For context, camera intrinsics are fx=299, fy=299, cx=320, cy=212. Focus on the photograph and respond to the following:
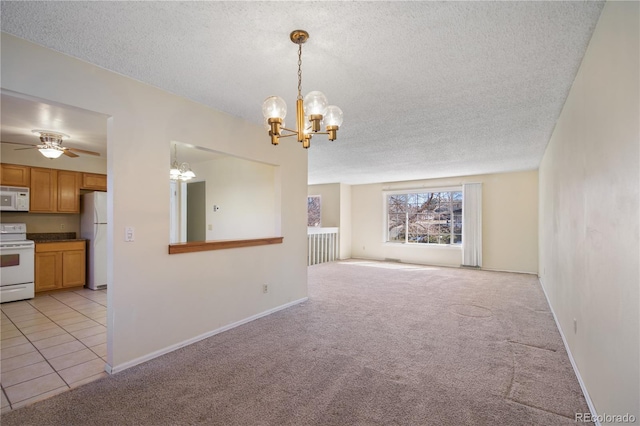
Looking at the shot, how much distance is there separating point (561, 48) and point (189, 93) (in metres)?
2.99

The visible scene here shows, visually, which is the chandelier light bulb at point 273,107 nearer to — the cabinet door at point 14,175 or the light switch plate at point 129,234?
the light switch plate at point 129,234

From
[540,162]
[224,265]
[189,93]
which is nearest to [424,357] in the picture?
[224,265]

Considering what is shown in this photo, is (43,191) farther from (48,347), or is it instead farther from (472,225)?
(472,225)

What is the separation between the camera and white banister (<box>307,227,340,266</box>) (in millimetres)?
8023

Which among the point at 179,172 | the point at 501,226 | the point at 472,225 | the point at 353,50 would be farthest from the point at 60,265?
the point at 501,226

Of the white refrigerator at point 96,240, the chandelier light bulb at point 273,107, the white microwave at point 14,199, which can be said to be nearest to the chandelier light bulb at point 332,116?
the chandelier light bulb at point 273,107

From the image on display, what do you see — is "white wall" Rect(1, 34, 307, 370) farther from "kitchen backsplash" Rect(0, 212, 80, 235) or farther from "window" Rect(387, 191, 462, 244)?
"window" Rect(387, 191, 462, 244)

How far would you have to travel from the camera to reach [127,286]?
2490mm

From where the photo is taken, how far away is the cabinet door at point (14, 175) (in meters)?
4.61

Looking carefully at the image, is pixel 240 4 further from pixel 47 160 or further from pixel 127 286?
pixel 47 160

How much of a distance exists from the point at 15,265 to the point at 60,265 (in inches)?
24.6

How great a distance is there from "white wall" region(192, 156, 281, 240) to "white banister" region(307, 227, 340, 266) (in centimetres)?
271

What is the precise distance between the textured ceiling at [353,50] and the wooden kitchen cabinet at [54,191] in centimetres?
399

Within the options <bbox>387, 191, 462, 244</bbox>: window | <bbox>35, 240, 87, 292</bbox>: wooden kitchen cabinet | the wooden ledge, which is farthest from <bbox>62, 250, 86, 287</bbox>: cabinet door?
<bbox>387, 191, 462, 244</bbox>: window
